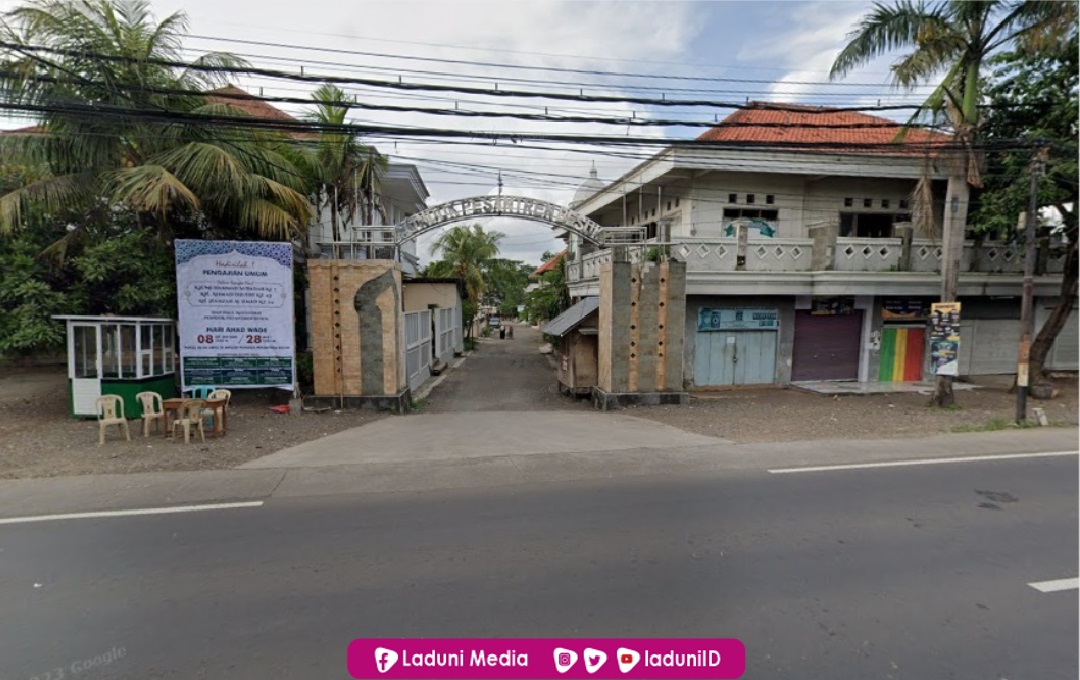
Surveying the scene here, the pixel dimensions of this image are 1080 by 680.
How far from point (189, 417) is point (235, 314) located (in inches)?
110

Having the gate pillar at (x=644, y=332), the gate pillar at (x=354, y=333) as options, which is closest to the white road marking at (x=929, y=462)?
the gate pillar at (x=644, y=332)

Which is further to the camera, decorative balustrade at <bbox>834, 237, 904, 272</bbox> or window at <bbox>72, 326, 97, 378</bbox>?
decorative balustrade at <bbox>834, 237, 904, 272</bbox>

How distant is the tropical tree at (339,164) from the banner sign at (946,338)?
13393 millimetres

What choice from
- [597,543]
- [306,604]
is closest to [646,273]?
[597,543]

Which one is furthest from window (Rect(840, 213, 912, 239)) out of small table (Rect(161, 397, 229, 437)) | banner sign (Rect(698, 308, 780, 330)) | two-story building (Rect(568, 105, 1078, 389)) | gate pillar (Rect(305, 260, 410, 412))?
small table (Rect(161, 397, 229, 437))

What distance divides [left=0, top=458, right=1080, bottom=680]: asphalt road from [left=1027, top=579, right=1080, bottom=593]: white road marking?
6 centimetres

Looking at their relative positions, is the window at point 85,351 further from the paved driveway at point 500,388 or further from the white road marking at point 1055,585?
the white road marking at point 1055,585

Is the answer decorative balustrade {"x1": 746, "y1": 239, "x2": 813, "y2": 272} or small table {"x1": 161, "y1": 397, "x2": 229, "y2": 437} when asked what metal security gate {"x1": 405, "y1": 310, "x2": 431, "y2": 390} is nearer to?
small table {"x1": 161, "y1": 397, "x2": 229, "y2": 437}

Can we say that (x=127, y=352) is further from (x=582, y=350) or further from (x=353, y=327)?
(x=582, y=350)

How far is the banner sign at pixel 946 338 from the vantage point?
10.6 m

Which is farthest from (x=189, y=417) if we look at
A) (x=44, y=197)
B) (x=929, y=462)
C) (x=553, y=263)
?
(x=553, y=263)

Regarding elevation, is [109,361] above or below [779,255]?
below

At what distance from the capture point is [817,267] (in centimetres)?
1348
